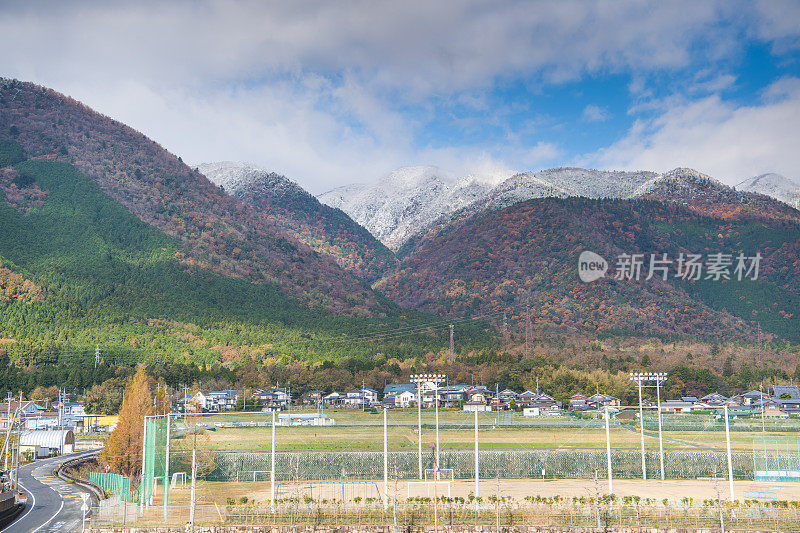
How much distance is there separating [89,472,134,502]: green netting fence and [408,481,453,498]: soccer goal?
17.1m

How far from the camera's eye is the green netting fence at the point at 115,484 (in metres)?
47.0

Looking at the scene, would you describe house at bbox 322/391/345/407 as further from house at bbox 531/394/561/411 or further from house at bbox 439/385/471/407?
house at bbox 531/394/561/411

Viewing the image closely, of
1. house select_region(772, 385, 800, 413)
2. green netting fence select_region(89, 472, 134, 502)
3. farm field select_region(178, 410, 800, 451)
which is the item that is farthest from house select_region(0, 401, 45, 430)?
house select_region(772, 385, 800, 413)

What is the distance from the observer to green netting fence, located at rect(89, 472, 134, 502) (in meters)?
47.0

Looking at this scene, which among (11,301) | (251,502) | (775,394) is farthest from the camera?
(11,301)

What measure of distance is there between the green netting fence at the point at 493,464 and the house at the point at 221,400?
122 feet

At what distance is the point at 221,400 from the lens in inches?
4094

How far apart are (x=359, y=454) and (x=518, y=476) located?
13.4 metres

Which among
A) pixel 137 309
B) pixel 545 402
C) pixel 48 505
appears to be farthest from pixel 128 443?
pixel 137 309

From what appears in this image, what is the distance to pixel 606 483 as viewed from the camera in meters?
56.5

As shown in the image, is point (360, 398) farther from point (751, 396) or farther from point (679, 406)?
point (751, 396)

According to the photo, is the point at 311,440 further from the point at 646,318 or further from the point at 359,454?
the point at 646,318

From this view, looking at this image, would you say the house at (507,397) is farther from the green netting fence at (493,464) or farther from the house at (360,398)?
the green netting fence at (493,464)

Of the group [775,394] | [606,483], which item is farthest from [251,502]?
[775,394]
